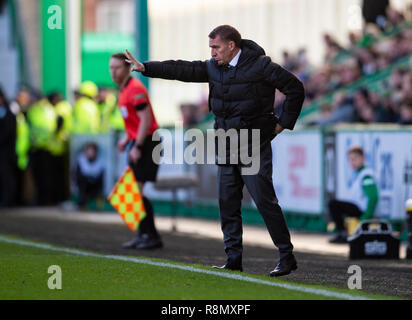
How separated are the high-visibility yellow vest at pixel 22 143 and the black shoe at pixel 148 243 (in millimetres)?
9295

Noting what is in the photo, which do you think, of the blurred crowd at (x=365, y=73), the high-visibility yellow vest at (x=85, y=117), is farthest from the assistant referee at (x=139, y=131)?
the high-visibility yellow vest at (x=85, y=117)

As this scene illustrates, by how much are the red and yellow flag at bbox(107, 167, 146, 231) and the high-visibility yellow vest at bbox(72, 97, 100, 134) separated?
823cm

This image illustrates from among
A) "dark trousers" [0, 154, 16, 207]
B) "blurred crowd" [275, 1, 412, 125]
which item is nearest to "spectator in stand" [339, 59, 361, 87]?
"blurred crowd" [275, 1, 412, 125]

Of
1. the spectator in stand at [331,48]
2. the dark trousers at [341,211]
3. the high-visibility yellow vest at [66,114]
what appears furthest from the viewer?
the spectator in stand at [331,48]

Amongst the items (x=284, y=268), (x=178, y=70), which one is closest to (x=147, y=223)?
(x=178, y=70)

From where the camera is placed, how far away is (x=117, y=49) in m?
30.3

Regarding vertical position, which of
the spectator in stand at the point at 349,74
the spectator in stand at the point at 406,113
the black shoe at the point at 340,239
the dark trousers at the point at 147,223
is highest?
the spectator in stand at the point at 349,74

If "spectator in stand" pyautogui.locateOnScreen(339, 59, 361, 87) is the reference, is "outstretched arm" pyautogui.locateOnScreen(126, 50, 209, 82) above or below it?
above

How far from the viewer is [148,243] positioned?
13.2 metres

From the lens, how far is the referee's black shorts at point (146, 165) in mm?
13109

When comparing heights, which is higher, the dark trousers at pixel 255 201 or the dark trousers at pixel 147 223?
the dark trousers at pixel 255 201

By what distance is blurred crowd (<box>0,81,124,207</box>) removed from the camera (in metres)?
21.2

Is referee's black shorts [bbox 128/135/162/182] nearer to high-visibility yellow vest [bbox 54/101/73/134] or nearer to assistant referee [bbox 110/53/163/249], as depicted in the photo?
assistant referee [bbox 110/53/163/249]

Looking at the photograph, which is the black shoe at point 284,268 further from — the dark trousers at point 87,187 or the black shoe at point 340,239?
the dark trousers at point 87,187
